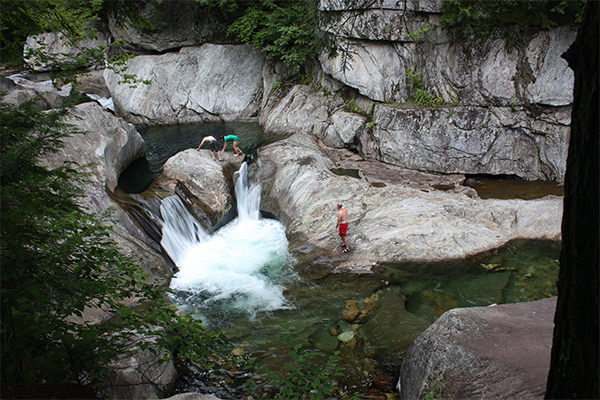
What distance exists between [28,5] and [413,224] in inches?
331

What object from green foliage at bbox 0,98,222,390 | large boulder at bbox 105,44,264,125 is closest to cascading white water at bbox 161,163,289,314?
green foliage at bbox 0,98,222,390

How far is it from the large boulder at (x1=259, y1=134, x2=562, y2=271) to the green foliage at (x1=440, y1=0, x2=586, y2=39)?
6741 millimetres

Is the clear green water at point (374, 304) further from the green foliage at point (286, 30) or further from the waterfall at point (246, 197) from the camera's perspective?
the green foliage at point (286, 30)

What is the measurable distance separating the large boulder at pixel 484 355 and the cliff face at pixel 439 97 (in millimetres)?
9199

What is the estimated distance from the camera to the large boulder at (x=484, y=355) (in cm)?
422

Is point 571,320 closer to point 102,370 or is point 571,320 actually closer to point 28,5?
point 102,370

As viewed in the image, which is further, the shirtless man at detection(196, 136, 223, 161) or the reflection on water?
the shirtless man at detection(196, 136, 223, 161)

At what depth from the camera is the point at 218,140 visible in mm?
18391

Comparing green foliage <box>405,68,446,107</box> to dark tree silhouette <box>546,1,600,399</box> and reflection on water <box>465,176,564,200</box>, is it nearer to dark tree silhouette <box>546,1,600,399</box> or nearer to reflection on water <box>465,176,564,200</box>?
reflection on water <box>465,176,564,200</box>

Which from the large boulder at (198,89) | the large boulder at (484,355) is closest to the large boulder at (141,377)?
the large boulder at (484,355)

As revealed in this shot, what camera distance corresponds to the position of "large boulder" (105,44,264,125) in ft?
75.0

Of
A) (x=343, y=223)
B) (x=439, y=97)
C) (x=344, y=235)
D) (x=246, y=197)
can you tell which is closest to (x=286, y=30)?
(x=439, y=97)

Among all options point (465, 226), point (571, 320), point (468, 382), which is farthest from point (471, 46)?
point (571, 320)

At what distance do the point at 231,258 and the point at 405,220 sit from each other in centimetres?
475
